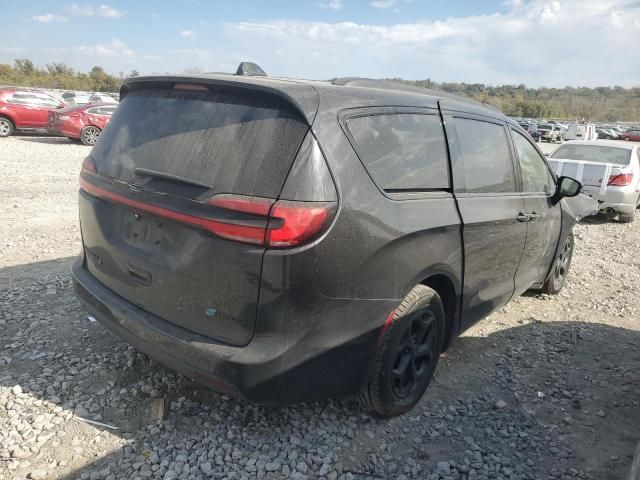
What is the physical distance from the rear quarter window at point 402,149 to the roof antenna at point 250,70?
0.95 meters

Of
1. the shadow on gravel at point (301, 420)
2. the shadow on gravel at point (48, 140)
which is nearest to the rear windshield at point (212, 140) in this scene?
the shadow on gravel at point (301, 420)

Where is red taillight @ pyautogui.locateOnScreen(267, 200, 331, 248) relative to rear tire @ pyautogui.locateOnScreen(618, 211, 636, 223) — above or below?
above

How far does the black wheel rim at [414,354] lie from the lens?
2.78m

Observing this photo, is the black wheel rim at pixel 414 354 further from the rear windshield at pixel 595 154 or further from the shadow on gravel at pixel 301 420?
the rear windshield at pixel 595 154

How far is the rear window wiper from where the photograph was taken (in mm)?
2225

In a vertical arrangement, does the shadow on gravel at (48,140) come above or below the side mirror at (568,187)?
below

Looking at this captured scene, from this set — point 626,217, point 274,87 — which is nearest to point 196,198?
point 274,87

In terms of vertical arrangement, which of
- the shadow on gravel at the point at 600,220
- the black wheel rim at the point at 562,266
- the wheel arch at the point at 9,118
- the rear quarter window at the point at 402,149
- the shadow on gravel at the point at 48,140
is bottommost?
the shadow on gravel at the point at 600,220

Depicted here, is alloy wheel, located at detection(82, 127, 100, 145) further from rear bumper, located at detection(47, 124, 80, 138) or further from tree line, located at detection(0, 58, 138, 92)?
tree line, located at detection(0, 58, 138, 92)

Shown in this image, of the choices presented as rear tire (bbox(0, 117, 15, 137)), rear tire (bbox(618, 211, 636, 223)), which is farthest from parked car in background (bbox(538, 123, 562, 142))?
rear tire (bbox(0, 117, 15, 137))

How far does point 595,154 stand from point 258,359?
977cm

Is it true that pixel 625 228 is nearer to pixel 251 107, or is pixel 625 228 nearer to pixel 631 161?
pixel 631 161

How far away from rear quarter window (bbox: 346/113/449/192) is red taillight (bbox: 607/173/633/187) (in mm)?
7536

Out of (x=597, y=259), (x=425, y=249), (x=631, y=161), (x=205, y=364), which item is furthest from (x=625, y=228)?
(x=205, y=364)
